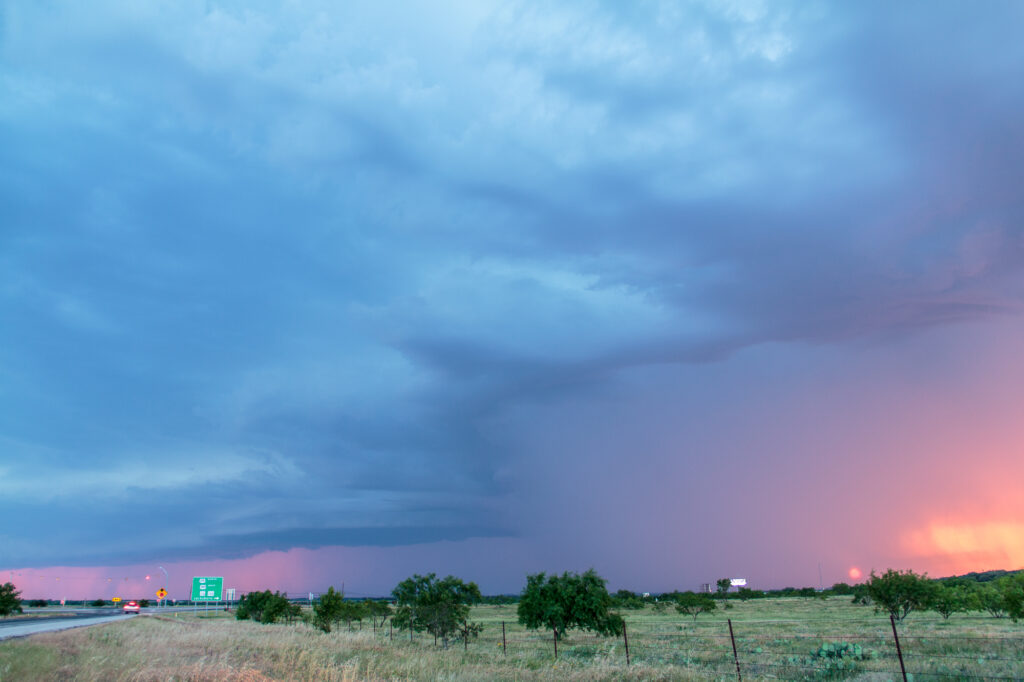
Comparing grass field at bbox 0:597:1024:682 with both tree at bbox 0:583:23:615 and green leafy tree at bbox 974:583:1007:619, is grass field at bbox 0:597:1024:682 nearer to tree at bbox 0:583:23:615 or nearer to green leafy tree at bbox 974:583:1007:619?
green leafy tree at bbox 974:583:1007:619

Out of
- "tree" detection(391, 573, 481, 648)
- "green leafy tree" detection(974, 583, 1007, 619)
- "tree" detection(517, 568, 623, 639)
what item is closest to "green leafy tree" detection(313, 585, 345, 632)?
"tree" detection(391, 573, 481, 648)

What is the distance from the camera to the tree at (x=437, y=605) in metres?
38.4

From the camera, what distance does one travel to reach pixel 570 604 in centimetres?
3591

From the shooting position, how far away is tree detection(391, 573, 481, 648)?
126 ft

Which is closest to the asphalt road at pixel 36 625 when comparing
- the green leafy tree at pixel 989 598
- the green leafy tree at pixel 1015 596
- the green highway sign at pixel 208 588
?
the green highway sign at pixel 208 588

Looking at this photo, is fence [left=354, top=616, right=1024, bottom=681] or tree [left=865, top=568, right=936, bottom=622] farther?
tree [left=865, top=568, right=936, bottom=622]

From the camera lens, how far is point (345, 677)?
643 inches

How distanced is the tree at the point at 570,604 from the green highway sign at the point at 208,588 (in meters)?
97.1

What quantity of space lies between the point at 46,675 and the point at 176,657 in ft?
18.3

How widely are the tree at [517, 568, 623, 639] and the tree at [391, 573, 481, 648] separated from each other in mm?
3811

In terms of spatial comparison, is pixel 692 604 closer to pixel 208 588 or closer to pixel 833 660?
pixel 833 660

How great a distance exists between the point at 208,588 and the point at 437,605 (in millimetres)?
→ 96084

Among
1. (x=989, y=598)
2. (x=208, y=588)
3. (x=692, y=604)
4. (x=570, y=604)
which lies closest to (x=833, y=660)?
(x=570, y=604)

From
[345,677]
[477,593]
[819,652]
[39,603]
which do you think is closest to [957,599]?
[819,652]
